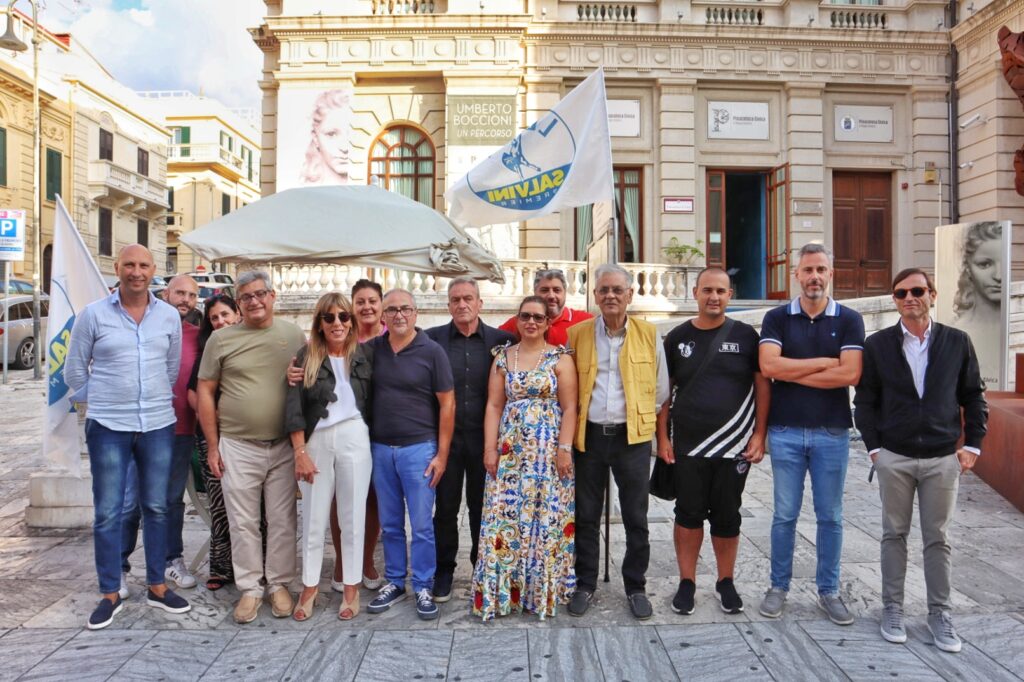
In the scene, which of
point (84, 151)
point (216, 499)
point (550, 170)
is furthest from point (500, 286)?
point (84, 151)

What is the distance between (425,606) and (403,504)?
0.62 m

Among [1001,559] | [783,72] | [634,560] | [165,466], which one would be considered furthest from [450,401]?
[783,72]

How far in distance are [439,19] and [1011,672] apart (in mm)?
17179

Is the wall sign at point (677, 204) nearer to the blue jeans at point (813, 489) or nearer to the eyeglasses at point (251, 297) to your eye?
the blue jeans at point (813, 489)

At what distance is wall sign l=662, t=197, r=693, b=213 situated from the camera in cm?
1739

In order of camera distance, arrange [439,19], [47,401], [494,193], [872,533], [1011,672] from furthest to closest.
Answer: [439,19] < [494,193] < [872,533] < [47,401] < [1011,672]

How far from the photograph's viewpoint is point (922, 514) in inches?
155

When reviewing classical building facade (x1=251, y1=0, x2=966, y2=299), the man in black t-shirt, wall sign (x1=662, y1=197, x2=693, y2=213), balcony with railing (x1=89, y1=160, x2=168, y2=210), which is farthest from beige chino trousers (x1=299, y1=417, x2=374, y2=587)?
balcony with railing (x1=89, y1=160, x2=168, y2=210)

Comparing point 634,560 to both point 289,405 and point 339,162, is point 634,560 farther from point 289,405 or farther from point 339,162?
point 339,162

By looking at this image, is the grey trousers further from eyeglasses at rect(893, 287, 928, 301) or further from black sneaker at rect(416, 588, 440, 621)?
black sneaker at rect(416, 588, 440, 621)

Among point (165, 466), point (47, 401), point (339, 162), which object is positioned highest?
point (339, 162)

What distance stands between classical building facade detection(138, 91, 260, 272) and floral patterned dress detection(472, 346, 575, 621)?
4920 cm

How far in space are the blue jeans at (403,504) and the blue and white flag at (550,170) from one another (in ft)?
8.73

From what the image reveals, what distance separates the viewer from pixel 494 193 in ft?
21.4
